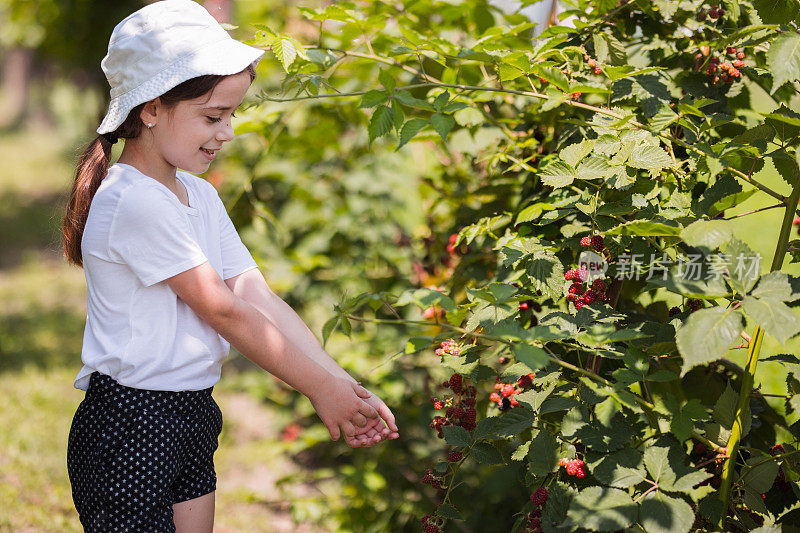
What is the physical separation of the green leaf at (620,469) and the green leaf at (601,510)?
20mm

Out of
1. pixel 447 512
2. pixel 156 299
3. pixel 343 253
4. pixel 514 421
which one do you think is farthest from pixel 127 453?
pixel 343 253

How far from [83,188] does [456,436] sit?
3.22ft

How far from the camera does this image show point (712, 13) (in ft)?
5.43

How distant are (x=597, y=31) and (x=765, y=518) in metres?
1.13

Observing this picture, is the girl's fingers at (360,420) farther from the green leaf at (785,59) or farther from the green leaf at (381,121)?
the green leaf at (785,59)

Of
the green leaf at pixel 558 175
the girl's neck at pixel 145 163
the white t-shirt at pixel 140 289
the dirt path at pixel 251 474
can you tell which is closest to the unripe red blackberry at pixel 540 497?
the green leaf at pixel 558 175

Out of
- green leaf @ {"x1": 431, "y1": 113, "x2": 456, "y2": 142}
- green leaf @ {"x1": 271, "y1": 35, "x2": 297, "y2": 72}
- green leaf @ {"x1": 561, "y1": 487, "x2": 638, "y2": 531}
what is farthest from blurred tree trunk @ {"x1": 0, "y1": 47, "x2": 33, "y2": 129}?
green leaf @ {"x1": 561, "y1": 487, "x2": 638, "y2": 531}

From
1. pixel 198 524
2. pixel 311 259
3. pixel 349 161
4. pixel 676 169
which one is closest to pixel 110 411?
pixel 198 524

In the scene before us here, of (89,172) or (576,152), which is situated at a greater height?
(576,152)

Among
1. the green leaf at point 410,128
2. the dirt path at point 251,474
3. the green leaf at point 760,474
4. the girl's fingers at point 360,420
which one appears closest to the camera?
the green leaf at point 760,474

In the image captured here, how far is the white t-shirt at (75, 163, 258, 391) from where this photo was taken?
4.68 feet

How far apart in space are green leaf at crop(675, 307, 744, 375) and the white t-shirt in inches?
36.3

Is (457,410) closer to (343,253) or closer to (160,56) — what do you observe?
(160,56)

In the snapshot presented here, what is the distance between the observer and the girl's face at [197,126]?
149 cm
